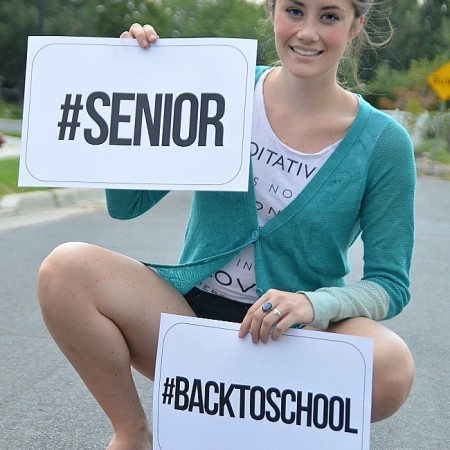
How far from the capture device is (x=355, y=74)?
3098 millimetres

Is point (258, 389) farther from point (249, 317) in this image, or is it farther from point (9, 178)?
point (9, 178)

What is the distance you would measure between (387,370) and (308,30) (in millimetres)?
896

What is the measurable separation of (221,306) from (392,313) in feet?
1.57

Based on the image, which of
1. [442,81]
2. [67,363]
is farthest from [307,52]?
[442,81]

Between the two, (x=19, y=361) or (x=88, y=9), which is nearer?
(x=19, y=361)

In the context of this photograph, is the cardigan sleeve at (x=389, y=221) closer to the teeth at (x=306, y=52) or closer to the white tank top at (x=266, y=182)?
the white tank top at (x=266, y=182)

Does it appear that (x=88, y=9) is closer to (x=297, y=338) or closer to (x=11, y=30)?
(x=11, y=30)

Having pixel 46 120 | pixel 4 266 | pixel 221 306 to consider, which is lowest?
pixel 4 266

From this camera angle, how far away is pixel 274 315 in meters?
2.43

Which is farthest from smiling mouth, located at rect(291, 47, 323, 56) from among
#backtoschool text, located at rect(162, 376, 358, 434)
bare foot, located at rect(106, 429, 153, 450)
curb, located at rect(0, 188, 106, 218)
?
curb, located at rect(0, 188, 106, 218)

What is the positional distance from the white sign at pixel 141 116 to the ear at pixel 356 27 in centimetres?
30

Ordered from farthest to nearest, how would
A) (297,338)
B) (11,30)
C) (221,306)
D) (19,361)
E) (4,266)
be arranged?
(11,30)
(4,266)
(19,361)
(221,306)
(297,338)

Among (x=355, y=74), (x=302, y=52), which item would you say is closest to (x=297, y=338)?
(x=302, y=52)

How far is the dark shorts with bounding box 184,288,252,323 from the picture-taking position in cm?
288
